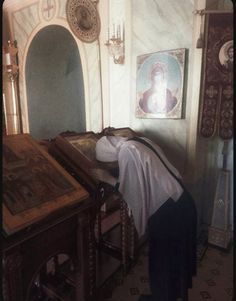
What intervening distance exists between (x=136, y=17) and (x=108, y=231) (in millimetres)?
2829

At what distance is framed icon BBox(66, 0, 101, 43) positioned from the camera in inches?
122

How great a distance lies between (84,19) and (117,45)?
0.64 m

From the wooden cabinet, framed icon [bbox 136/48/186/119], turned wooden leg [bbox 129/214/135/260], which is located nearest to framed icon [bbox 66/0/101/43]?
framed icon [bbox 136/48/186/119]

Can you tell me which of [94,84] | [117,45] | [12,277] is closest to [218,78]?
[117,45]

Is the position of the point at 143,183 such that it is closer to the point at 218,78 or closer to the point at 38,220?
the point at 38,220

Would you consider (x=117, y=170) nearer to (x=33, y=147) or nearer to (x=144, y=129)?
(x=33, y=147)

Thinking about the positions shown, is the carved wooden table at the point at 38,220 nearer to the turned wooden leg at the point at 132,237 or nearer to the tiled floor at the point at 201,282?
the tiled floor at the point at 201,282

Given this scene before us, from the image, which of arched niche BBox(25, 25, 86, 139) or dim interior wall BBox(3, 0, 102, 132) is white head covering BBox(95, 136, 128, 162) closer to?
dim interior wall BBox(3, 0, 102, 132)

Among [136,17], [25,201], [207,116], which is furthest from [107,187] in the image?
[136,17]

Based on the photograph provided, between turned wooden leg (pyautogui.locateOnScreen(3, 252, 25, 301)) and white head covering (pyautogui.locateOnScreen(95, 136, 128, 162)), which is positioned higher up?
white head covering (pyautogui.locateOnScreen(95, 136, 128, 162))

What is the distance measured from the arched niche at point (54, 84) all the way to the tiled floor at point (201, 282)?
7.29 ft

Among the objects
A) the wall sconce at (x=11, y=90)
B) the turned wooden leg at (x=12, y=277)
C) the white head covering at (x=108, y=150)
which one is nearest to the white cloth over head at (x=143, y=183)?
the white head covering at (x=108, y=150)

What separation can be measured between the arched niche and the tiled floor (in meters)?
2.22

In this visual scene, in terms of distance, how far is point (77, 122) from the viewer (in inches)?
145
